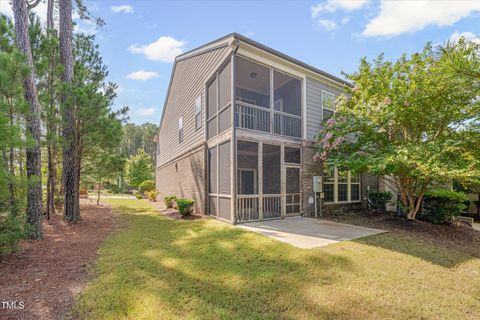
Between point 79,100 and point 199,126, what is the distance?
5.02 m

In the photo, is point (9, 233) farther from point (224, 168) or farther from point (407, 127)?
point (407, 127)

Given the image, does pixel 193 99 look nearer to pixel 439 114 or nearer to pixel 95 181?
pixel 95 181

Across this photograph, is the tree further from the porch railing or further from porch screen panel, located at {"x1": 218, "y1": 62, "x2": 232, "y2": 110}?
the porch railing

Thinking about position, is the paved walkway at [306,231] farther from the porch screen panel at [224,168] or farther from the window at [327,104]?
the window at [327,104]

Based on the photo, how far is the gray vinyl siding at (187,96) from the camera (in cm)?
1062

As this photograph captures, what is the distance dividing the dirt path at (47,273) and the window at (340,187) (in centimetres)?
919

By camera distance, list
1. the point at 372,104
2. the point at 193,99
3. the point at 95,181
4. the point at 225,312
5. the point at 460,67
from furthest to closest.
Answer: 1. the point at 193,99
2. the point at 95,181
3. the point at 372,104
4. the point at 225,312
5. the point at 460,67

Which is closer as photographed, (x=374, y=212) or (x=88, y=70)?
(x=88, y=70)

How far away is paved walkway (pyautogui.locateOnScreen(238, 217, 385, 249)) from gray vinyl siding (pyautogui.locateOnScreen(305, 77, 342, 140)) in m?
4.01

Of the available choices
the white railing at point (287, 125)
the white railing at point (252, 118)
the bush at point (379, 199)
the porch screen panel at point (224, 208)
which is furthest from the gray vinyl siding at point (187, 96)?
the bush at point (379, 199)

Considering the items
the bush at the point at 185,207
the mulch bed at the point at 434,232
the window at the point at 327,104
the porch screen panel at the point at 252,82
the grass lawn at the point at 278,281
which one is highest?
the porch screen panel at the point at 252,82

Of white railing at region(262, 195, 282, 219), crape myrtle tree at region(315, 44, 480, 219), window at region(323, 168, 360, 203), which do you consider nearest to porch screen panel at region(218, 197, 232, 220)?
white railing at region(262, 195, 282, 219)

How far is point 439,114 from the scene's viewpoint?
774 cm

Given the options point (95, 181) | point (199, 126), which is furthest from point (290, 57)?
point (95, 181)
